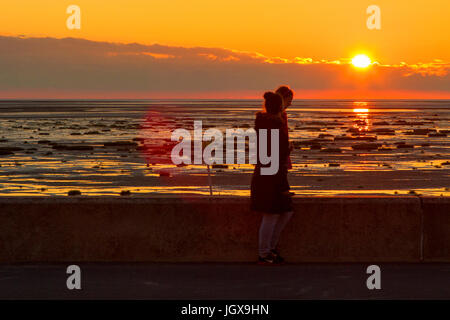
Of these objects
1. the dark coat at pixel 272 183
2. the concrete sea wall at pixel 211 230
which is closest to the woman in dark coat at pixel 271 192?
the dark coat at pixel 272 183

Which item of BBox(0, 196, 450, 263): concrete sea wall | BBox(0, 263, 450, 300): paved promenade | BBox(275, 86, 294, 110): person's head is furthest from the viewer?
BBox(0, 196, 450, 263): concrete sea wall

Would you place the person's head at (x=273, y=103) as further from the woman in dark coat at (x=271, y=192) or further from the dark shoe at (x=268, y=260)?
the dark shoe at (x=268, y=260)

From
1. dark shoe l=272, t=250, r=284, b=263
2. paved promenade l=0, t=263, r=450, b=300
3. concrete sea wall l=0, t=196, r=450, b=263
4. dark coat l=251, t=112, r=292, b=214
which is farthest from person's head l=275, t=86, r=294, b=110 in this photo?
paved promenade l=0, t=263, r=450, b=300

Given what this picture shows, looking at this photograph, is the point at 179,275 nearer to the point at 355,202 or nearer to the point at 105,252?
the point at 105,252

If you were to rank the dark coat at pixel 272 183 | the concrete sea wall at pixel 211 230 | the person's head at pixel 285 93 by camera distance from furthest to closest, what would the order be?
the concrete sea wall at pixel 211 230 → the person's head at pixel 285 93 → the dark coat at pixel 272 183

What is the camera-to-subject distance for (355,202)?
33.0 ft

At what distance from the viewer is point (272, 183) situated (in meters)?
9.36

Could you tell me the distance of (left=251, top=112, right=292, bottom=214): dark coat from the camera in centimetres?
925

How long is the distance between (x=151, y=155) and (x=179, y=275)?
39286mm

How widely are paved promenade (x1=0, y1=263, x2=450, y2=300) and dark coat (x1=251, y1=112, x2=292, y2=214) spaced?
70 cm

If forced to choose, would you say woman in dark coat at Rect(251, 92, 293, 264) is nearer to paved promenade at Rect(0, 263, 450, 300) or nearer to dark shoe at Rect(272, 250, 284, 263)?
dark shoe at Rect(272, 250, 284, 263)

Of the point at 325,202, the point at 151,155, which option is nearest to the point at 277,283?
the point at 325,202

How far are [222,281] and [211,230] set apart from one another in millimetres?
1456

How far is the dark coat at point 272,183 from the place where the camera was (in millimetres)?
9250
